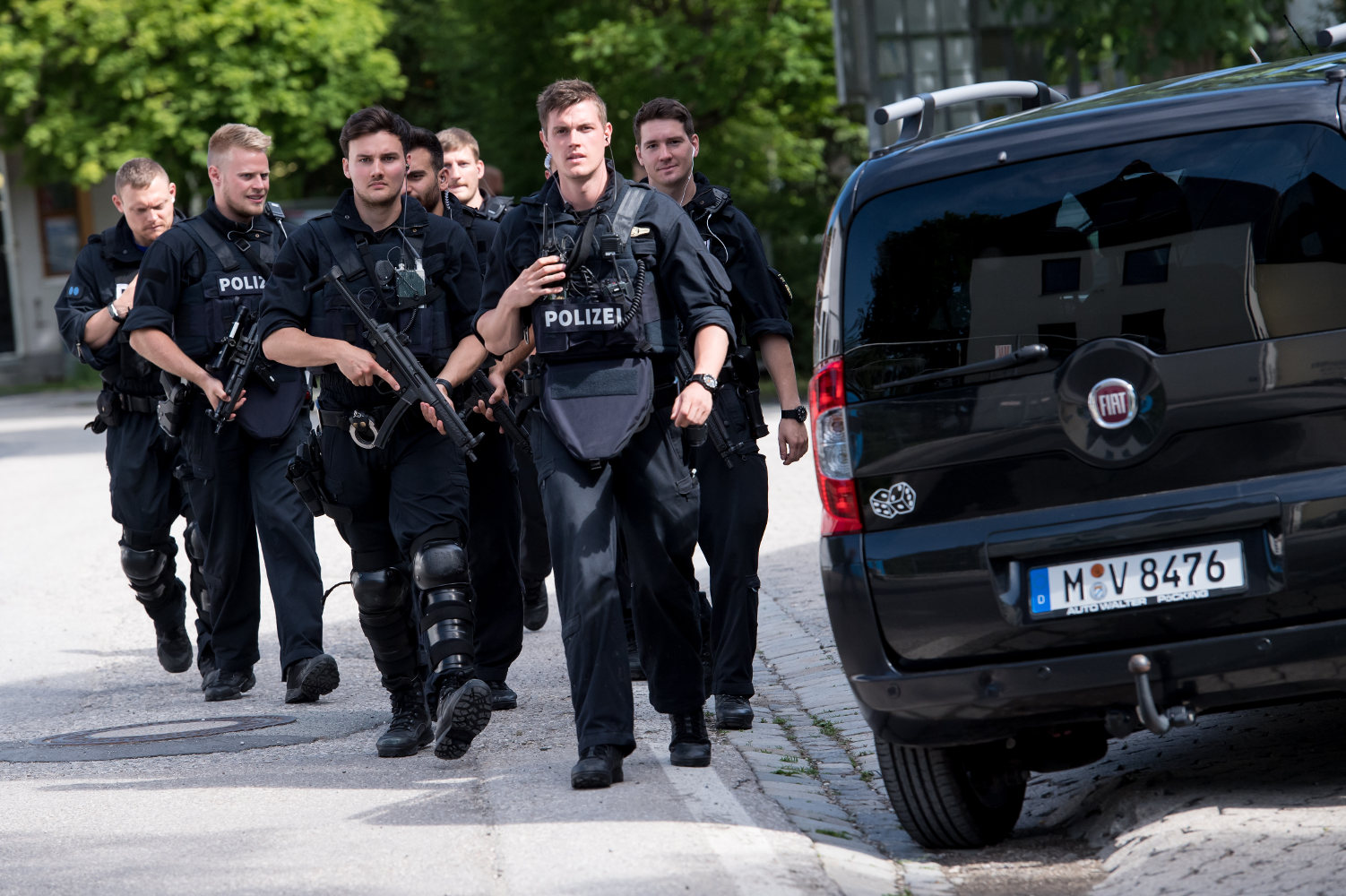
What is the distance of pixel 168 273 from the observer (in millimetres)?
7312

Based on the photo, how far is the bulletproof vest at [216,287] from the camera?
739 centimetres

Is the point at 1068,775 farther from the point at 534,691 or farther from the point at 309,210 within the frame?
the point at 309,210

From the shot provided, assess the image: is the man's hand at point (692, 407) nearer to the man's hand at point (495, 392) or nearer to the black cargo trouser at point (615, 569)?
the black cargo trouser at point (615, 569)

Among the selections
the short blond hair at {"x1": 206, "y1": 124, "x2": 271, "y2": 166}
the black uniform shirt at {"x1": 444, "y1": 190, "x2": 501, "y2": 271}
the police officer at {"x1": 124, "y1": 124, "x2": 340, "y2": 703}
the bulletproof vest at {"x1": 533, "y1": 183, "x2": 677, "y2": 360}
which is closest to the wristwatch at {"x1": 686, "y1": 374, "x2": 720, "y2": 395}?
the bulletproof vest at {"x1": 533, "y1": 183, "x2": 677, "y2": 360}

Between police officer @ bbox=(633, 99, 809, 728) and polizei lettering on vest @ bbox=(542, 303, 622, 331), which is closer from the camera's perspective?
polizei lettering on vest @ bbox=(542, 303, 622, 331)

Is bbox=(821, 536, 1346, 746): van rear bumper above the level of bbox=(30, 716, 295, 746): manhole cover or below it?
above

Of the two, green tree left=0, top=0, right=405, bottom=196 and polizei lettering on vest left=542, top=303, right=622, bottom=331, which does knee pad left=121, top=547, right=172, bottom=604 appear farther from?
green tree left=0, top=0, right=405, bottom=196

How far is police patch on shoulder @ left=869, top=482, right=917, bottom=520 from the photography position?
4.42 metres

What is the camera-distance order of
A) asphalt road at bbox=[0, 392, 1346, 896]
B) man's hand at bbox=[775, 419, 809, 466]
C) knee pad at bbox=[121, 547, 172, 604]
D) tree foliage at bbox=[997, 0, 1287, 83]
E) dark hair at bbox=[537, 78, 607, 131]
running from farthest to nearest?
tree foliage at bbox=[997, 0, 1287, 83] → knee pad at bbox=[121, 547, 172, 604] → man's hand at bbox=[775, 419, 809, 466] → dark hair at bbox=[537, 78, 607, 131] → asphalt road at bbox=[0, 392, 1346, 896]

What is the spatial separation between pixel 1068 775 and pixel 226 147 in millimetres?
4166

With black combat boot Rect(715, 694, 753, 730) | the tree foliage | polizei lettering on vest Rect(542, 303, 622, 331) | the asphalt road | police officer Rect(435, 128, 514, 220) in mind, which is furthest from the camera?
the tree foliage

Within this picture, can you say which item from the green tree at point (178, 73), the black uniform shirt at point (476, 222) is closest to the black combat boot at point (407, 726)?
the black uniform shirt at point (476, 222)

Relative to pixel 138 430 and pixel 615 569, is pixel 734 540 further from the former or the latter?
pixel 138 430

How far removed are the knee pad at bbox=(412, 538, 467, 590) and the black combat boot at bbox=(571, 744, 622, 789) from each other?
0.83 metres
